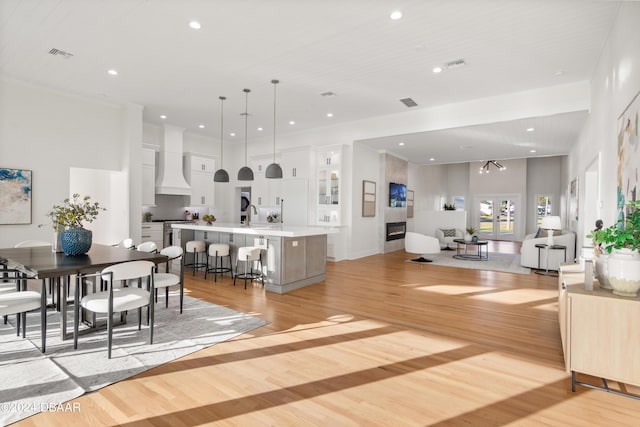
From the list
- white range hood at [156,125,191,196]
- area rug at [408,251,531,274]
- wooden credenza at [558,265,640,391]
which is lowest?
area rug at [408,251,531,274]

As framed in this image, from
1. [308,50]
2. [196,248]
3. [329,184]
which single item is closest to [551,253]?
[329,184]

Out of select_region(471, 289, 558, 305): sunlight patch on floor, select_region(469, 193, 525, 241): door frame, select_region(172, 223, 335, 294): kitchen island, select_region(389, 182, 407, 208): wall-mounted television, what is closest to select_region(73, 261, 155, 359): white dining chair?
select_region(172, 223, 335, 294): kitchen island

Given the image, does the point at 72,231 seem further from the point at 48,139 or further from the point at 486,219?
the point at 486,219

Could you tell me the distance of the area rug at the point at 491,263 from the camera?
7.13m

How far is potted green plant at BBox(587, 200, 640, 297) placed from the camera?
2.07 meters

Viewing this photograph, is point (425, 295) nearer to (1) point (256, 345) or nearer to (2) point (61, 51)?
(1) point (256, 345)

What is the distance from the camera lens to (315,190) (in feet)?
28.3

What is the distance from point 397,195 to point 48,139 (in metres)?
8.43

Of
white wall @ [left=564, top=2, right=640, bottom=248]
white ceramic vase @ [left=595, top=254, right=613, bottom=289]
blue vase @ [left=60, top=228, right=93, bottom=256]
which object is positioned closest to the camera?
white ceramic vase @ [left=595, top=254, right=613, bottom=289]

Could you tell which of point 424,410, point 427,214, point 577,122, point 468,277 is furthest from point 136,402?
point 427,214

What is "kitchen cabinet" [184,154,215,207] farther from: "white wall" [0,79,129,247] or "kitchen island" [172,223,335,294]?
"kitchen island" [172,223,335,294]

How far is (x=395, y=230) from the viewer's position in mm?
10234

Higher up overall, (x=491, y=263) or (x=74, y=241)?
(x=74, y=241)

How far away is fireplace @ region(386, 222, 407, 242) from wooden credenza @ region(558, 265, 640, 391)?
738 cm
